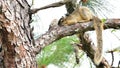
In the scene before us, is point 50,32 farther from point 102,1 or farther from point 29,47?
point 102,1

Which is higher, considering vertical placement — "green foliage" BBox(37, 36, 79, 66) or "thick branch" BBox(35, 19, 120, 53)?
"thick branch" BBox(35, 19, 120, 53)

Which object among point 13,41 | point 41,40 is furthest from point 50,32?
point 13,41

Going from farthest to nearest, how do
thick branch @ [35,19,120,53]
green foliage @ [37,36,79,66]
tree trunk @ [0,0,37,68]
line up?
1. green foliage @ [37,36,79,66]
2. thick branch @ [35,19,120,53]
3. tree trunk @ [0,0,37,68]

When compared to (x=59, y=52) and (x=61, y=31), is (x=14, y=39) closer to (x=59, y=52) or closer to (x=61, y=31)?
(x=61, y=31)

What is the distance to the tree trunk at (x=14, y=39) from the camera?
0.93 m

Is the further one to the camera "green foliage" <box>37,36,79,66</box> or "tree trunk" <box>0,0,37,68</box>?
"green foliage" <box>37,36,79,66</box>

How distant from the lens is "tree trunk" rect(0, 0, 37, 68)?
928mm

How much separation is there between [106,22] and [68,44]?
372 mm

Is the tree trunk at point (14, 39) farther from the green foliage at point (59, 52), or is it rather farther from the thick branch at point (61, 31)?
the green foliage at point (59, 52)

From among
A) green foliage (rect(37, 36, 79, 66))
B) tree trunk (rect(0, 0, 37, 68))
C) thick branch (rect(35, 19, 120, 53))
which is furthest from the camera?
green foliage (rect(37, 36, 79, 66))

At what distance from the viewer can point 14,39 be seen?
0.94 metres

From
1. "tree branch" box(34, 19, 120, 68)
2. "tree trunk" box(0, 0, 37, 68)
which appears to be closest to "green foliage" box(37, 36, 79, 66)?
"tree branch" box(34, 19, 120, 68)

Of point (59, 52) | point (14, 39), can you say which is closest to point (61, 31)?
point (14, 39)

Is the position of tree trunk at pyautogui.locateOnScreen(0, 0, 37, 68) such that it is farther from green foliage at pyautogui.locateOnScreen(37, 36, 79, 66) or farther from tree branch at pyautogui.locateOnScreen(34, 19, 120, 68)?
green foliage at pyautogui.locateOnScreen(37, 36, 79, 66)
